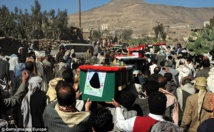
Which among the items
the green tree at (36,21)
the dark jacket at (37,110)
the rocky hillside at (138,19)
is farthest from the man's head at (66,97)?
the rocky hillside at (138,19)

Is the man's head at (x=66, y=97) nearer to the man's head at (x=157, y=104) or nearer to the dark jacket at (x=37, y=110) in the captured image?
the man's head at (x=157, y=104)

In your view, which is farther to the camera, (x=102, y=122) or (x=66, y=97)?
(x=66, y=97)

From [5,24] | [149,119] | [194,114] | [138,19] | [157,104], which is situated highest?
[138,19]

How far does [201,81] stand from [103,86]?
Answer: 1567mm

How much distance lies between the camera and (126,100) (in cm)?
430

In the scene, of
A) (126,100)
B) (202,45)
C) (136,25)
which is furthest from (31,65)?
(136,25)

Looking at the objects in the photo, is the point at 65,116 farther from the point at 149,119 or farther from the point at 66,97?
the point at 149,119

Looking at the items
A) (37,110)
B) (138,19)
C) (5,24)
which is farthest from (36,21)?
(138,19)

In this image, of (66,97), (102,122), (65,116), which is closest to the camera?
(102,122)

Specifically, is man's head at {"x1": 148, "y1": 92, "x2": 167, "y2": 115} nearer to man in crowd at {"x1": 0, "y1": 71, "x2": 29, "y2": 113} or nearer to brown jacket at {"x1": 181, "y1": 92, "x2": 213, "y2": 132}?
brown jacket at {"x1": 181, "y1": 92, "x2": 213, "y2": 132}

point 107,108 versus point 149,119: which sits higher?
point 149,119

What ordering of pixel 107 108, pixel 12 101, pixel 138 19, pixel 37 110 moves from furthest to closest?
pixel 138 19, pixel 37 110, pixel 107 108, pixel 12 101

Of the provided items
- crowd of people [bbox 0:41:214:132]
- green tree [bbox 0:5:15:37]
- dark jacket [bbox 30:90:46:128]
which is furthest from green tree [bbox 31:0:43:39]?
dark jacket [bbox 30:90:46:128]

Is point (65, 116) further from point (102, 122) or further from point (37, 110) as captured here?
point (37, 110)
